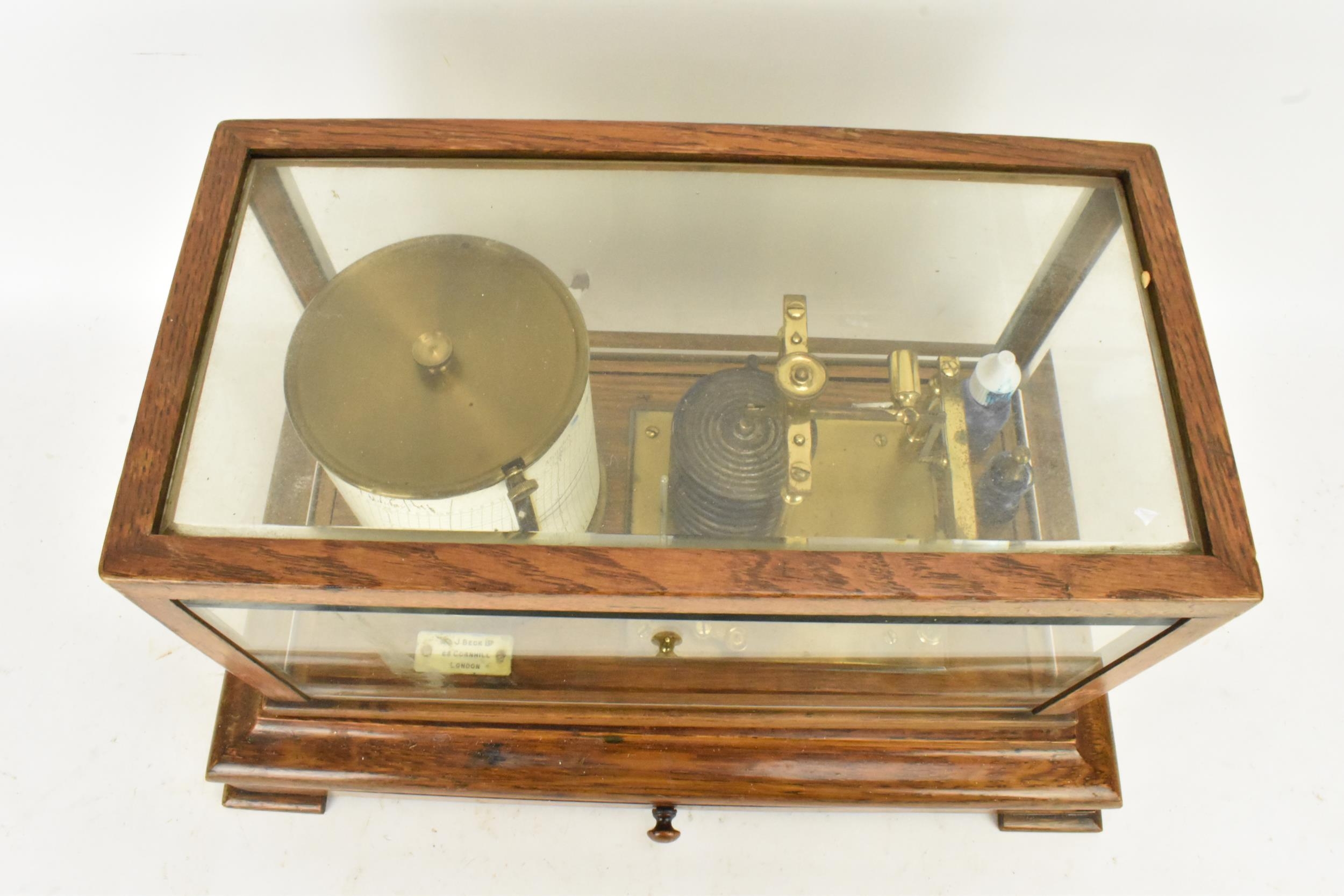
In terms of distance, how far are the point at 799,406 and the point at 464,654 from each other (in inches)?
16.5

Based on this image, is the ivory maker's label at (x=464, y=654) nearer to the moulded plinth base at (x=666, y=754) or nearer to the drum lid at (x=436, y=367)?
the moulded plinth base at (x=666, y=754)

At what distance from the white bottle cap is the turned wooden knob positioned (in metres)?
0.59

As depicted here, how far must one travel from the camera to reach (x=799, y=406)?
3.19 ft

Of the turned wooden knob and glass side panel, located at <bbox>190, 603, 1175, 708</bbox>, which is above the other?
glass side panel, located at <bbox>190, 603, 1175, 708</bbox>

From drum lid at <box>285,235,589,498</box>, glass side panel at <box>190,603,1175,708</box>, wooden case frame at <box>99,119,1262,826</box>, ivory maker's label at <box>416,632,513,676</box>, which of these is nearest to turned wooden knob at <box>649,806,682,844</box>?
glass side panel at <box>190,603,1175,708</box>

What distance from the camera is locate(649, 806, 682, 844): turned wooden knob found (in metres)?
1.18

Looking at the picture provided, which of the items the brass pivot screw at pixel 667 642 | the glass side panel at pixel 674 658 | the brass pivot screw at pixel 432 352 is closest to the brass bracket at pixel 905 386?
the glass side panel at pixel 674 658

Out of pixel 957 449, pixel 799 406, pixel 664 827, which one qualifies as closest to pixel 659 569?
pixel 799 406

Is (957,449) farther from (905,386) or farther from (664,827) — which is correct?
(664,827)

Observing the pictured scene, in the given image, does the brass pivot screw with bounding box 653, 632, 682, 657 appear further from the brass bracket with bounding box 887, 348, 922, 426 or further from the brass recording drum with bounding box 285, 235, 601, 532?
the brass bracket with bounding box 887, 348, 922, 426

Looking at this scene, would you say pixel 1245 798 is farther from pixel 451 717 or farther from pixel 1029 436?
pixel 451 717

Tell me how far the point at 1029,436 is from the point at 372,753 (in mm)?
791

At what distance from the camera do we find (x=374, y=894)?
1.23 m

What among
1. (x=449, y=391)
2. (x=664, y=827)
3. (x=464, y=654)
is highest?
(x=449, y=391)
